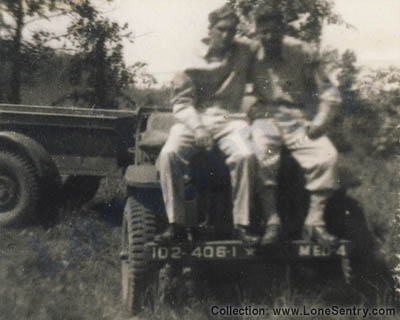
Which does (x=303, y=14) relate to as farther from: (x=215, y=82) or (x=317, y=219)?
(x=317, y=219)

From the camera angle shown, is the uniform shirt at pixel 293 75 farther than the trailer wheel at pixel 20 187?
No

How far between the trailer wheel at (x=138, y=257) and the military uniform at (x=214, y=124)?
13.8 inches

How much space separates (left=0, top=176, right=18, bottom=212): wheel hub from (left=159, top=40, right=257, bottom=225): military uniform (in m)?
2.63

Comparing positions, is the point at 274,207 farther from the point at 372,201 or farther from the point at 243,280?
the point at 372,201

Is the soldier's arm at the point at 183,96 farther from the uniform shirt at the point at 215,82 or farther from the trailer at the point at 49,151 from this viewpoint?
the trailer at the point at 49,151

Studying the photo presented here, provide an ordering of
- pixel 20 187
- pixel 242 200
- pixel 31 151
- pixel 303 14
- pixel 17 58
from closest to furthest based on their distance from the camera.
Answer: pixel 242 200
pixel 303 14
pixel 31 151
pixel 20 187
pixel 17 58

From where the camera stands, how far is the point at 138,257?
418 centimetres

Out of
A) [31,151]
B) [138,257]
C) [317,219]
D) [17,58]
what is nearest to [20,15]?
[17,58]

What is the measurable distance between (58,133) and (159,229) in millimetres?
2344

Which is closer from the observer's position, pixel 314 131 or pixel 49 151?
pixel 314 131

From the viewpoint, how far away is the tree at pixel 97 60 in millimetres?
6328

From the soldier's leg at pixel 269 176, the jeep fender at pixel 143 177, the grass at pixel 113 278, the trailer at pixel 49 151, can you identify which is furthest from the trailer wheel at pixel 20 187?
the soldier's leg at pixel 269 176

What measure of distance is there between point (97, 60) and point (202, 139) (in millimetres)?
3011

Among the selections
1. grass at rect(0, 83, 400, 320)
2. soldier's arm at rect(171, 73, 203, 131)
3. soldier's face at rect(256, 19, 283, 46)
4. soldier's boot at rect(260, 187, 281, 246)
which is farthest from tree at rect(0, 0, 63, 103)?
soldier's boot at rect(260, 187, 281, 246)
